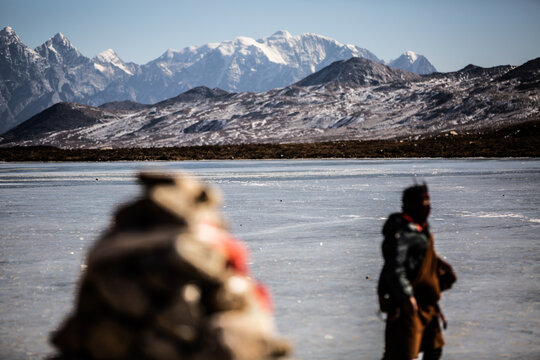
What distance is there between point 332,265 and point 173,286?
8.93 m

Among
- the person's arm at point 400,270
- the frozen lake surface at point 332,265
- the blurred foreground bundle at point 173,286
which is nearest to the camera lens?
the blurred foreground bundle at point 173,286

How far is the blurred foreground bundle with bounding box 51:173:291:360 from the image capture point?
1.70 metres

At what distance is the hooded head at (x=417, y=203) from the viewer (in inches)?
179

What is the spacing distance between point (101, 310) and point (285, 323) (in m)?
5.43

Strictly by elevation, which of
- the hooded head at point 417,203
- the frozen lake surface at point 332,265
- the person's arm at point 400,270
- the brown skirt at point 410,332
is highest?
the hooded head at point 417,203

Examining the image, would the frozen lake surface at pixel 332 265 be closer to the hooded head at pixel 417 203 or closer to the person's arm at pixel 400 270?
the person's arm at pixel 400 270

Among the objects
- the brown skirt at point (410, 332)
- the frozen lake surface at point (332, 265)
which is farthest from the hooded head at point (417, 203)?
the frozen lake surface at point (332, 265)

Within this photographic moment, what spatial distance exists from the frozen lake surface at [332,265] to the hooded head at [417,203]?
6.46 ft

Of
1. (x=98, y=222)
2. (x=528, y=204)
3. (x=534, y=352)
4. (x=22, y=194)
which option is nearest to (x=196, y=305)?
(x=534, y=352)

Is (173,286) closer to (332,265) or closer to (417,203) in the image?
(417,203)

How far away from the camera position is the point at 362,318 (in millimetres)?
7402

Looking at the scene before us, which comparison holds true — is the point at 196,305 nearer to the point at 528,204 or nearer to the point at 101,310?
the point at 101,310

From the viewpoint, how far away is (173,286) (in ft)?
5.73

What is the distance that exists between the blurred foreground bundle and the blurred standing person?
2.82 meters
